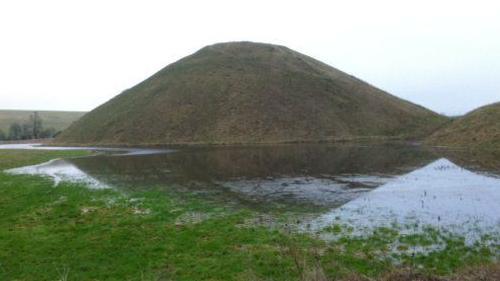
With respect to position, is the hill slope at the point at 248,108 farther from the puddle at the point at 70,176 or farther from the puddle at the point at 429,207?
the puddle at the point at 429,207

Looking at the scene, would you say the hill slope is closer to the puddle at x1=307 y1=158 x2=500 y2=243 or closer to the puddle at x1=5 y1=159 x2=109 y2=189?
the puddle at x1=5 y1=159 x2=109 y2=189

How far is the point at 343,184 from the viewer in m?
28.0

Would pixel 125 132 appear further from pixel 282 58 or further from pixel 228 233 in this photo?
pixel 228 233

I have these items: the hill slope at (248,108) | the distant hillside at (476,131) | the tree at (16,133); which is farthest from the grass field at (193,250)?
the tree at (16,133)

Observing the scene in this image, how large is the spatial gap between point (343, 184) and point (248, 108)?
61862mm

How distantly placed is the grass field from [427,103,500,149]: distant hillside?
3909 centimetres

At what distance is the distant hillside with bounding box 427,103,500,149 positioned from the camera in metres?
48.6

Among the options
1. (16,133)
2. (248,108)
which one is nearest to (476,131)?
(248,108)

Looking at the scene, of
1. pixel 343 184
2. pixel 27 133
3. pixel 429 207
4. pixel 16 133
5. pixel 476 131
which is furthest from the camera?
pixel 27 133

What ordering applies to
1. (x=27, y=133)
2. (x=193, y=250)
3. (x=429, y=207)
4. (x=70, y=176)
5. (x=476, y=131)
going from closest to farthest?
1. (x=193, y=250)
2. (x=429, y=207)
3. (x=70, y=176)
4. (x=476, y=131)
5. (x=27, y=133)

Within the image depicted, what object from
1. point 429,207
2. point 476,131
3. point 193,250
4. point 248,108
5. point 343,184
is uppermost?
point 248,108

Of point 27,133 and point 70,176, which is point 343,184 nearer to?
point 70,176

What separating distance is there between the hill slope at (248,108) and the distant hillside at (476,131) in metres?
19.3

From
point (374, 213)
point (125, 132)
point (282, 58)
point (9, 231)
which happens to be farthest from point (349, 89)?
point (9, 231)
